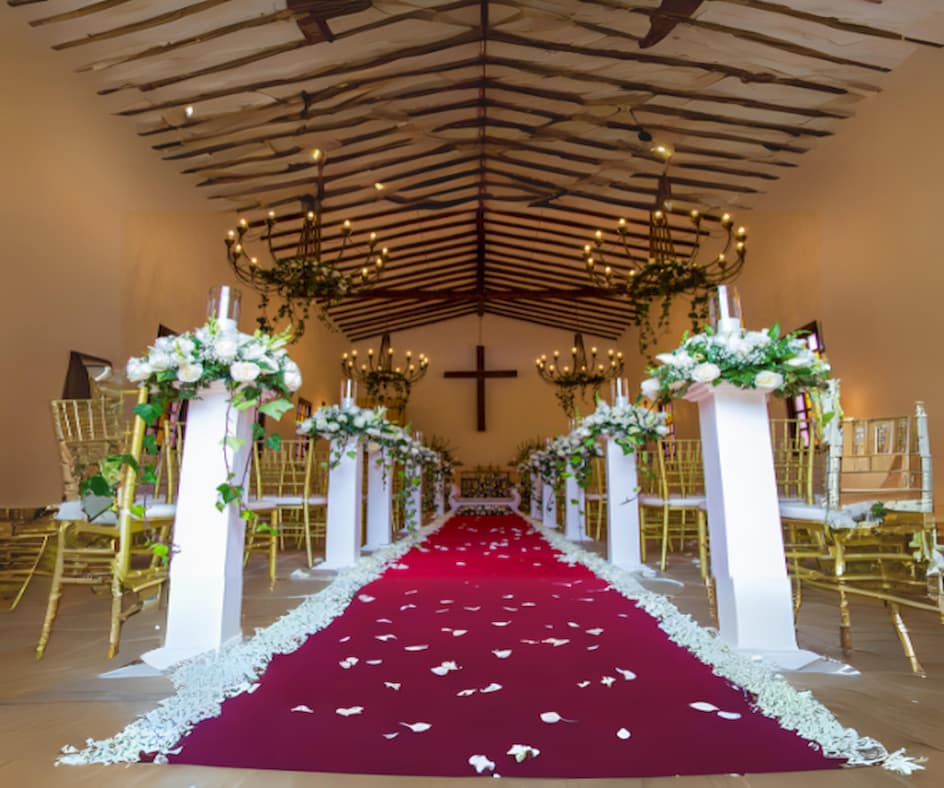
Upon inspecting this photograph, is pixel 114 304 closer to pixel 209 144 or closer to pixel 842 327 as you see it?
pixel 209 144

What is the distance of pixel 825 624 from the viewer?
2805 millimetres

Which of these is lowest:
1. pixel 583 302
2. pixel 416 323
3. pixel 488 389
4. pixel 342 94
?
pixel 488 389

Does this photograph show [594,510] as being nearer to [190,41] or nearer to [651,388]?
[651,388]

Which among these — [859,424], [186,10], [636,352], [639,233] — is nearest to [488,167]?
[639,233]

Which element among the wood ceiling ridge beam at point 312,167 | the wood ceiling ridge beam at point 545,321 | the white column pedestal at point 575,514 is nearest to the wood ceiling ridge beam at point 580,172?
the wood ceiling ridge beam at point 312,167

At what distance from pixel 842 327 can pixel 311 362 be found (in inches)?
366

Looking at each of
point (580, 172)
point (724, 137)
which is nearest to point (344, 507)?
point (724, 137)

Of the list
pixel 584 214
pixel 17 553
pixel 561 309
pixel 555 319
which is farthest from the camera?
pixel 555 319

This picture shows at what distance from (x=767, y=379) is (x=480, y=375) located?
1332cm

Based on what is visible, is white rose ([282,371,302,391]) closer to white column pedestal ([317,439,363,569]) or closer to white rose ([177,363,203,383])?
white rose ([177,363,203,383])

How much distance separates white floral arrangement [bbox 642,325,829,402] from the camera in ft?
7.43

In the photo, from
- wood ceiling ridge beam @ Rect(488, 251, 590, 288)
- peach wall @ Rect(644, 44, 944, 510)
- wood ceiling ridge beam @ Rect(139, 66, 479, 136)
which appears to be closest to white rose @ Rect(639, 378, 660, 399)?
peach wall @ Rect(644, 44, 944, 510)

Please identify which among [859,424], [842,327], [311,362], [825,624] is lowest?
[825,624]

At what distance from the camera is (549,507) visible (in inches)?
320
